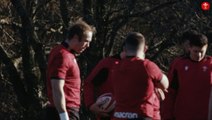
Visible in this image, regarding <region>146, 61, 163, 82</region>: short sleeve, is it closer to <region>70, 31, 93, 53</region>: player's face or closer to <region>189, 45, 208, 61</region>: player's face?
<region>70, 31, 93, 53</region>: player's face

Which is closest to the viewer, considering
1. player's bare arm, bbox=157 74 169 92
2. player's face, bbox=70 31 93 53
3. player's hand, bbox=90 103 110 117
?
player's bare arm, bbox=157 74 169 92

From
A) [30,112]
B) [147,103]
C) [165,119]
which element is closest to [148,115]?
[147,103]

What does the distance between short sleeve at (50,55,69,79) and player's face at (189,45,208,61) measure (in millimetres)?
1521

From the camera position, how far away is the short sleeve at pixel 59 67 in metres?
7.00

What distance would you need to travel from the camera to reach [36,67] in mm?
16797

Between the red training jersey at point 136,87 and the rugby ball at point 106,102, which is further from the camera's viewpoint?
the rugby ball at point 106,102

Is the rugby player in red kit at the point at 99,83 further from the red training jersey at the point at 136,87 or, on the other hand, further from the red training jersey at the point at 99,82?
the red training jersey at the point at 136,87

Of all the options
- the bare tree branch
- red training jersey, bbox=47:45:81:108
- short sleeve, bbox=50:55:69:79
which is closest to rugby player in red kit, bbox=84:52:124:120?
red training jersey, bbox=47:45:81:108

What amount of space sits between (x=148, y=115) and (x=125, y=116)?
0.25 m

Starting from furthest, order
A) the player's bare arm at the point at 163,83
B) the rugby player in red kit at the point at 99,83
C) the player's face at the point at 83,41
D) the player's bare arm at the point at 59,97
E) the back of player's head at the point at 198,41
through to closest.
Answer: the rugby player in red kit at the point at 99,83 → the back of player's head at the point at 198,41 → the player's face at the point at 83,41 → the player's bare arm at the point at 59,97 → the player's bare arm at the point at 163,83

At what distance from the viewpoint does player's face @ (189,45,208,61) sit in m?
7.54

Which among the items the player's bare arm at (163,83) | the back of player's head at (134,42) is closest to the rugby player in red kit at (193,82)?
the player's bare arm at (163,83)

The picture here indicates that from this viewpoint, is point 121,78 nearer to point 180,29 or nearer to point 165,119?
point 165,119

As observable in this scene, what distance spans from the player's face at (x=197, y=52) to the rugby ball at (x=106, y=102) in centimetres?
107
